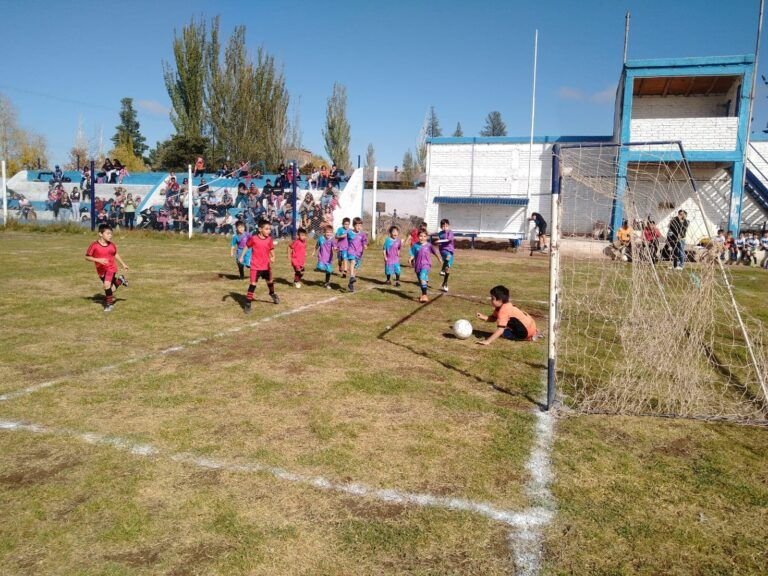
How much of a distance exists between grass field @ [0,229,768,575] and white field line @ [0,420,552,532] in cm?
2

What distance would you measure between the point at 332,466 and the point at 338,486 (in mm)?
291

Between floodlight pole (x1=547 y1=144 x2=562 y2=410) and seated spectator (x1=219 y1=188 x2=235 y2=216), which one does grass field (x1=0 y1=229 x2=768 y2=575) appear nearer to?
floodlight pole (x1=547 y1=144 x2=562 y2=410)

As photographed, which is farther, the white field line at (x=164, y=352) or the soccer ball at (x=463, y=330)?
the soccer ball at (x=463, y=330)

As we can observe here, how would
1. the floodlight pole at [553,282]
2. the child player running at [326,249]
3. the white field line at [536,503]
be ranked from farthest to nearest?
1. the child player running at [326,249]
2. the floodlight pole at [553,282]
3. the white field line at [536,503]


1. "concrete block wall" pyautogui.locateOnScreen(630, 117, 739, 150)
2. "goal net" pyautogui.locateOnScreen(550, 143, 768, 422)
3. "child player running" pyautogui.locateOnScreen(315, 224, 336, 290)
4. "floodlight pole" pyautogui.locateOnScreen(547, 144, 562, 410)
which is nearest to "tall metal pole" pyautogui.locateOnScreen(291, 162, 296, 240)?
"child player running" pyautogui.locateOnScreen(315, 224, 336, 290)

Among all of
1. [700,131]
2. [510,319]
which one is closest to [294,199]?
[510,319]

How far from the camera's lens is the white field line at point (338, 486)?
356 centimetres

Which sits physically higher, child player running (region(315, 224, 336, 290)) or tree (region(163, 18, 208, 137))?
tree (region(163, 18, 208, 137))

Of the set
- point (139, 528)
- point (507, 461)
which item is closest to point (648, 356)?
point (507, 461)

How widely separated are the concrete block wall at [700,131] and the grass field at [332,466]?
21387 mm

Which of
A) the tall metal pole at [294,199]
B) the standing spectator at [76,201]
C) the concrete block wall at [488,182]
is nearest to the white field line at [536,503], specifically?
the tall metal pole at [294,199]

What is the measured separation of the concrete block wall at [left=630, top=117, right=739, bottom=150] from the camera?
24.4m

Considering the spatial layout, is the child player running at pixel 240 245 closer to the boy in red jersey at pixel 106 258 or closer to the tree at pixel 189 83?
the boy in red jersey at pixel 106 258

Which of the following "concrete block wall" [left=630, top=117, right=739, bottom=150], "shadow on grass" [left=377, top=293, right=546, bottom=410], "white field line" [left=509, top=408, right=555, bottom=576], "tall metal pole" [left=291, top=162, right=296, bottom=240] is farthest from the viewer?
"concrete block wall" [left=630, top=117, right=739, bottom=150]
